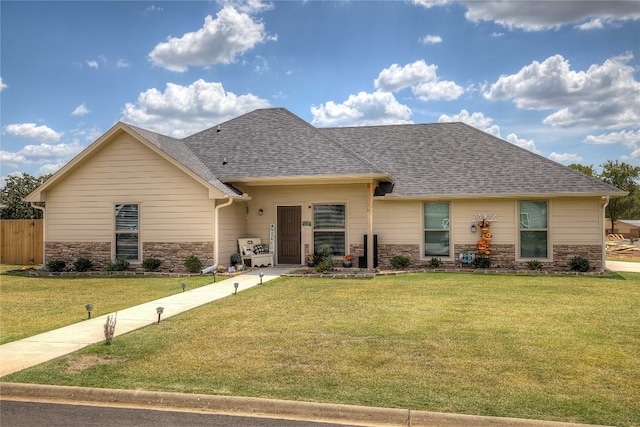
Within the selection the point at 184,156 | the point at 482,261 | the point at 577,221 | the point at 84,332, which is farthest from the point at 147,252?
the point at 577,221

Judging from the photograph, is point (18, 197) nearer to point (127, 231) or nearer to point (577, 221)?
point (127, 231)

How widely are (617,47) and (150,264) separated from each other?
17.3 m

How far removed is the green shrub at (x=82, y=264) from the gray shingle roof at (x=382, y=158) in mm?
4576

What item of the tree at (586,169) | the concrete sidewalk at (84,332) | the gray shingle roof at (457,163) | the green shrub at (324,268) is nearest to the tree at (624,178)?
the tree at (586,169)

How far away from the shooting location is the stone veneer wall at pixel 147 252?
1580cm

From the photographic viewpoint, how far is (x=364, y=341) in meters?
6.82

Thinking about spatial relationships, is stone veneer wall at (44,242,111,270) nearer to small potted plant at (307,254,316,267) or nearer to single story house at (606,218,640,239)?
small potted plant at (307,254,316,267)

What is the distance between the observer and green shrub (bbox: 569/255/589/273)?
51.2 ft

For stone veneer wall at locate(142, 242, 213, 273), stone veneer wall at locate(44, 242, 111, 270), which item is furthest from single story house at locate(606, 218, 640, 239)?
stone veneer wall at locate(44, 242, 111, 270)

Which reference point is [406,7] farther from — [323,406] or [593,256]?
[323,406]

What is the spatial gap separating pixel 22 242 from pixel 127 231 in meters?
7.79

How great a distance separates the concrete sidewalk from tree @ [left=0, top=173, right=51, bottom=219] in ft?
97.0

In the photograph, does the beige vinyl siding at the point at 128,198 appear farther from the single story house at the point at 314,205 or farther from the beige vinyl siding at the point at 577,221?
the beige vinyl siding at the point at 577,221

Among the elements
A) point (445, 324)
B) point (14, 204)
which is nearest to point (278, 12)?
point (445, 324)
